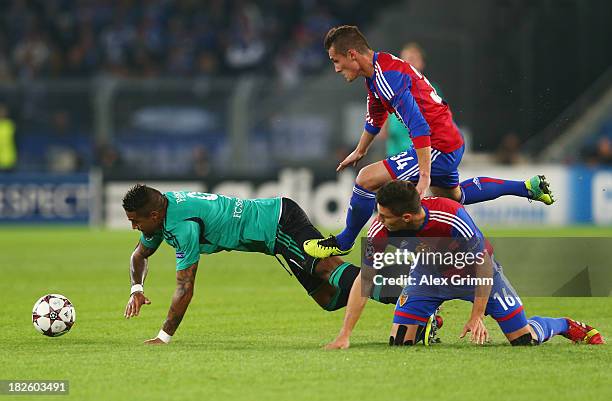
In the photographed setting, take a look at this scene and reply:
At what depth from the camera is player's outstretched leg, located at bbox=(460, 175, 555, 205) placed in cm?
930

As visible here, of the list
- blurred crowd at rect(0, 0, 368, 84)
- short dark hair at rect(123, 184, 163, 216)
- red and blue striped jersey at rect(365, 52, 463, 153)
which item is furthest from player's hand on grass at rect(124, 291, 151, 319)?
blurred crowd at rect(0, 0, 368, 84)

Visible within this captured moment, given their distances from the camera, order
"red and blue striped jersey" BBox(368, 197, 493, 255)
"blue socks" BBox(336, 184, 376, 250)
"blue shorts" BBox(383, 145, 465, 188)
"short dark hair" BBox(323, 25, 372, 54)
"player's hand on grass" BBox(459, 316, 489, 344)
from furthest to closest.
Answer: "blue socks" BBox(336, 184, 376, 250)
"blue shorts" BBox(383, 145, 465, 188)
"short dark hair" BBox(323, 25, 372, 54)
"red and blue striped jersey" BBox(368, 197, 493, 255)
"player's hand on grass" BBox(459, 316, 489, 344)

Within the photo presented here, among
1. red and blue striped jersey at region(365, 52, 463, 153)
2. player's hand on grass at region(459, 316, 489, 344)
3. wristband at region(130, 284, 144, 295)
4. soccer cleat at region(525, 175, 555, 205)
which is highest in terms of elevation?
red and blue striped jersey at region(365, 52, 463, 153)

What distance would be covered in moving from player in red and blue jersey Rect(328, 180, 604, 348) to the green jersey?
1020mm

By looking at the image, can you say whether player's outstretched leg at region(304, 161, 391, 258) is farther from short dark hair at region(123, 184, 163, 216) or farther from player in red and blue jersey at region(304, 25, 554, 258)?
short dark hair at region(123, 184, 163, 216)

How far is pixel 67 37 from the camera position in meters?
26.7

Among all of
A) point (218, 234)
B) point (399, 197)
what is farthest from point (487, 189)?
point (399, 197)

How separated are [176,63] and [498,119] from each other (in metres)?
8.39

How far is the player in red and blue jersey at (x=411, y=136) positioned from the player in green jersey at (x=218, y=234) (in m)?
0.18

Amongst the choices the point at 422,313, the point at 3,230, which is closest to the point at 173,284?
the point at 422,313

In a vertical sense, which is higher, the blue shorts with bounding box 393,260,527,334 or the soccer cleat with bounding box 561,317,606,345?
the blue shorts with bounding box 393,260,527,334

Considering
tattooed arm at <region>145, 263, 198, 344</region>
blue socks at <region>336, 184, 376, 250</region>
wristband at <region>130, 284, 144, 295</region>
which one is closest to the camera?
tattooed arm at <region>145, 263, 198, 344</region>

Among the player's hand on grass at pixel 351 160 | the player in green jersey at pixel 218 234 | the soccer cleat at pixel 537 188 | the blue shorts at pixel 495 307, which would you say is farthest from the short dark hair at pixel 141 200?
the soccer cleat at pixel 537 188

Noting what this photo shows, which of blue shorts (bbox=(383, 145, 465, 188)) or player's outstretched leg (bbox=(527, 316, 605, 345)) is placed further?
blue shorts (bbox=(383, 145, 465, 188))
